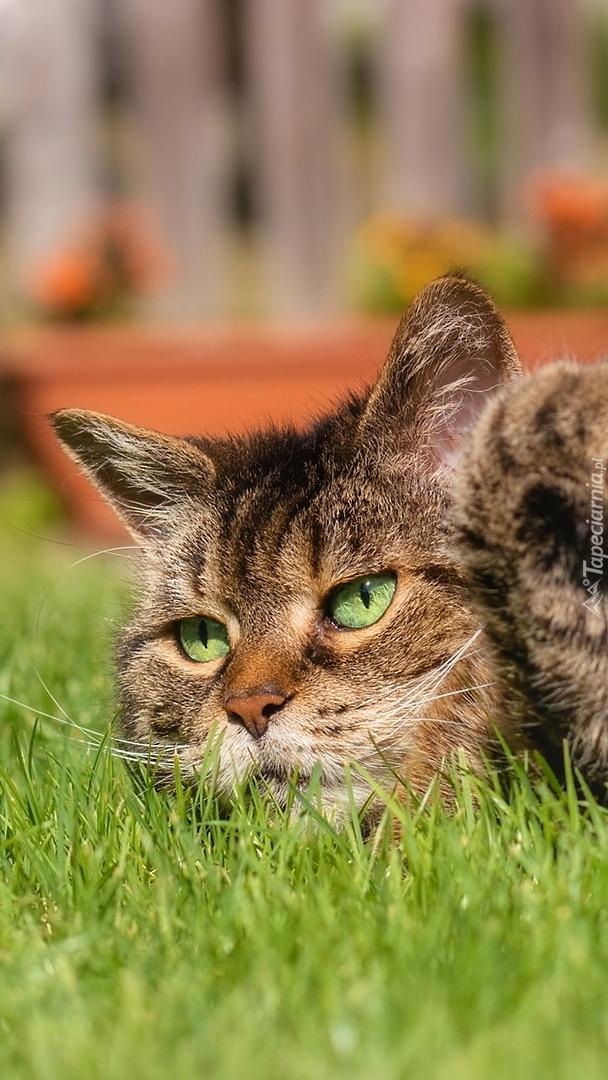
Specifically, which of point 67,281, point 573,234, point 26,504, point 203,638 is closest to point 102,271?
point 67,281

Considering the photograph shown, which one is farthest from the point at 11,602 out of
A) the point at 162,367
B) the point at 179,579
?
the point at 162,367

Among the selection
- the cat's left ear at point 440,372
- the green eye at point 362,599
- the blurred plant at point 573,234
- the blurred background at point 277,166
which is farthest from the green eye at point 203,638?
the blurred plant at point 573,234

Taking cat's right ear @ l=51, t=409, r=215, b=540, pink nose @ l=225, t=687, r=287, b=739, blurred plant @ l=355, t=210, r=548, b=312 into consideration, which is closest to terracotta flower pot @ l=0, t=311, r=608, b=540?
blurred plant @ l=355, t=210, r=548, b=312

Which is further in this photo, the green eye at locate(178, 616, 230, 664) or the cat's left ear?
the green eye at locate(178, 616, 230, 664)

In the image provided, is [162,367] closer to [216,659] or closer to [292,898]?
[216,659]

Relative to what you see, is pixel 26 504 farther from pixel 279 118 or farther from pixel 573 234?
pixel 573 234

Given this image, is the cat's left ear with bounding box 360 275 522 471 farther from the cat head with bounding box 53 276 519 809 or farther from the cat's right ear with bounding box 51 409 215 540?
the cat's right ear with bounding box 51 409 215 540

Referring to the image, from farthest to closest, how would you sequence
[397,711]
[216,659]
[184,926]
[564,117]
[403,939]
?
1. [564,117]
2. [216,659]
3. [397,711]
4. [184,926]
5. [403,939]

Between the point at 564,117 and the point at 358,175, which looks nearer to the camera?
the point at 564,117
